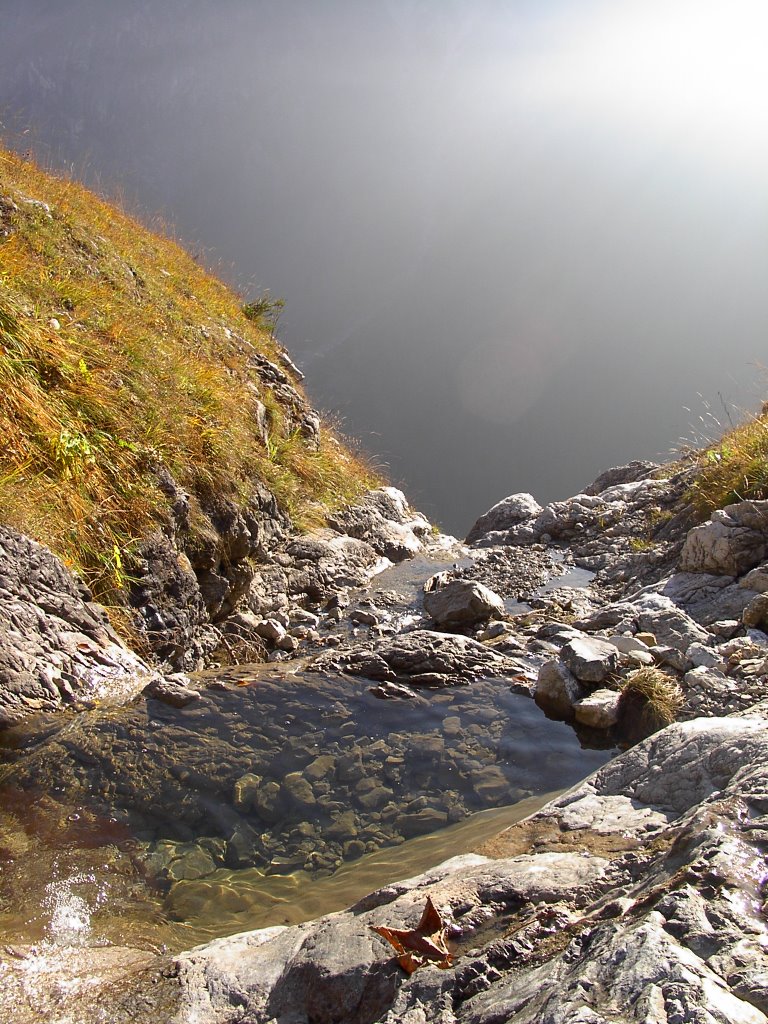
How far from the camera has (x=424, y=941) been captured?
1.56 m

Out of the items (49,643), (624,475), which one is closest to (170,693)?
(49,643)

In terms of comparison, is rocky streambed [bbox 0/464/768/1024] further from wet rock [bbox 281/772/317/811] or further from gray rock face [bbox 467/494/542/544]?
gray rock face [bbox 467/494/542/544]

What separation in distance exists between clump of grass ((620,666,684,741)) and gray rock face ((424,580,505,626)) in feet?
7.61

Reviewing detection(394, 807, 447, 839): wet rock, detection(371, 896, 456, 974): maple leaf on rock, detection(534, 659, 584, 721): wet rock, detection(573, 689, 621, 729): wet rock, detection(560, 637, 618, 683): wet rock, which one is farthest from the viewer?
detection(560, 637, 618, 683): wet rock

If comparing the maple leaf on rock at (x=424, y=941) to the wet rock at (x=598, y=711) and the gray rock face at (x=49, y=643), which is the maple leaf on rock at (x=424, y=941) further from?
the wet rock at (x=598, y=711)

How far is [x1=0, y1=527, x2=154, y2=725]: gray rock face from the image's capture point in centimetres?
331

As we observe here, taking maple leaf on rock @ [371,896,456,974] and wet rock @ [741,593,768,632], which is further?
wet rock @ [741,593,768,632]

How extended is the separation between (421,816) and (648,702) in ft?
5.55

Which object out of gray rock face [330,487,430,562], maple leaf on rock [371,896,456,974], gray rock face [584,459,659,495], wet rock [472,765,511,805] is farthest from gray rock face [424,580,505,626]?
gray rock face [584,459,659,495]

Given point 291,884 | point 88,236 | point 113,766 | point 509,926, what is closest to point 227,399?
point 88,236

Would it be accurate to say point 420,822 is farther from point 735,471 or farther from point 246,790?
point 735,471

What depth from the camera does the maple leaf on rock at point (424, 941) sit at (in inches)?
59.1

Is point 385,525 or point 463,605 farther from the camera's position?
point 385,525

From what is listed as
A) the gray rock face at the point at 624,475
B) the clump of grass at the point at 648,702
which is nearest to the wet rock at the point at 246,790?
the clump of grass at the point at 648,702
